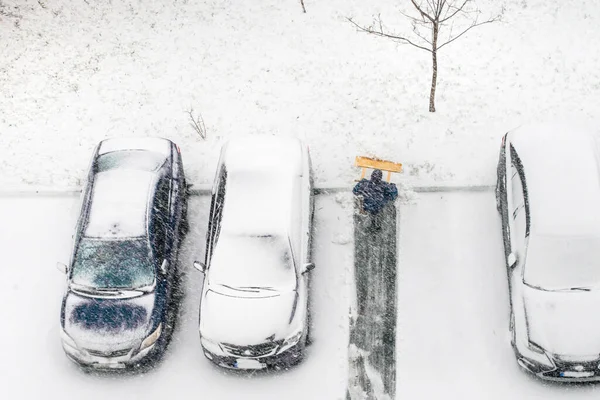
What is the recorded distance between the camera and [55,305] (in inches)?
420

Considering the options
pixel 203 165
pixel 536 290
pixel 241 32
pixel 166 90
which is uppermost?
pixel 241 32

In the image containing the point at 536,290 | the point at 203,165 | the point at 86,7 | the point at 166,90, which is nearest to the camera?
the point at 536,290

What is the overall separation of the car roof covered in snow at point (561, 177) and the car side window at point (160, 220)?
5.87 meters

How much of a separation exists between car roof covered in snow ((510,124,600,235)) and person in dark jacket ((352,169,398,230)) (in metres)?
2.23

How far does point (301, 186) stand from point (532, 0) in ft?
24.8

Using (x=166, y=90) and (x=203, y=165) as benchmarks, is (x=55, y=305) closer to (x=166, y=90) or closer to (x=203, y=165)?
(x=203, y=165)

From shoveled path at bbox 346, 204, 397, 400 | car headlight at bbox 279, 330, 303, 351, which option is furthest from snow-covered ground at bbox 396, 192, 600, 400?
car headlight at bbox 279, 330, 303, 351

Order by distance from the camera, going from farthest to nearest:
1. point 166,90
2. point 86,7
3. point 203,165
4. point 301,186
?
point 86,7
point 166,90
point 203,165
point 301,186

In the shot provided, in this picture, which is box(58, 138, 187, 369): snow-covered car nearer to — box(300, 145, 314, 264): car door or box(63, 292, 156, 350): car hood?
box(63, 292, 156, 350): car hood

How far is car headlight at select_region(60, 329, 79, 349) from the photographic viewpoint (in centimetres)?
954

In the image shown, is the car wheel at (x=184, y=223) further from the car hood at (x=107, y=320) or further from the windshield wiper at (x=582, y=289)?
the windshield wiper at (x=582, y=289)

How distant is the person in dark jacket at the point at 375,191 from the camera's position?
1077 centimetres

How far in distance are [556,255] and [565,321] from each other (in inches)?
38.5

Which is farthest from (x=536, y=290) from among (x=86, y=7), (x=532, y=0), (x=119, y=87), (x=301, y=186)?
(x=86, y=7)
